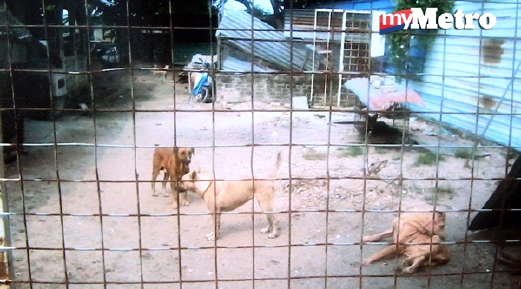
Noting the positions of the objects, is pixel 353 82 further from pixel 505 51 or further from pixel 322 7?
pixel 505 51

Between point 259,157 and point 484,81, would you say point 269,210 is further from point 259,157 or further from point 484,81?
point 484,81

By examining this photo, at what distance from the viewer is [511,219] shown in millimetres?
4277

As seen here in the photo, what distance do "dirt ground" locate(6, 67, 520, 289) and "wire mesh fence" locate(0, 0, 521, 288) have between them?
0.10 feet

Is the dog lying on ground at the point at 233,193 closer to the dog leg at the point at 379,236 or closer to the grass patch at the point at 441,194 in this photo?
the dog leg at the point at 379,236

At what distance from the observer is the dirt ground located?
3066mm

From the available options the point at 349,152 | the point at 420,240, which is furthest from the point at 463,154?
the point at 420,240

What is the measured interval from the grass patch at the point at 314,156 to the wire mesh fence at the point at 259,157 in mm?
72

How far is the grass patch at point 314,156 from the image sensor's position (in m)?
7.71

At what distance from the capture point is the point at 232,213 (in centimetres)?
313

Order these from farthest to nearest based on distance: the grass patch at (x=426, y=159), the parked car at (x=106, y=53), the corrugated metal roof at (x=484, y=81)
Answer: the parked car at (x=106, y=53) → the grass patch at (x=426, y=159) → the corrugated metal roof at (x=484, y=81)

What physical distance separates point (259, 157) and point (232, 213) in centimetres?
460

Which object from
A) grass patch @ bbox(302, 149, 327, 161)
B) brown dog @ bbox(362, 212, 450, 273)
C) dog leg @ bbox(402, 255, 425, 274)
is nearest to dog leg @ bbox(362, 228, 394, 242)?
brown dog @ bbox(362, 212, 450, 273)

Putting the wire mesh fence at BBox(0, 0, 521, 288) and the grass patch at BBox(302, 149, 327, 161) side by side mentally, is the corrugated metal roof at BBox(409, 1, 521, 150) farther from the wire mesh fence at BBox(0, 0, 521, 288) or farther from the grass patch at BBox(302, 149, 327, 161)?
the grass patch at BBox(302, 149, 327, 161)

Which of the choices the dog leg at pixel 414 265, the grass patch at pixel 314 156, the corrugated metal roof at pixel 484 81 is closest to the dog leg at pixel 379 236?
the dog leg at pixel 414 265
